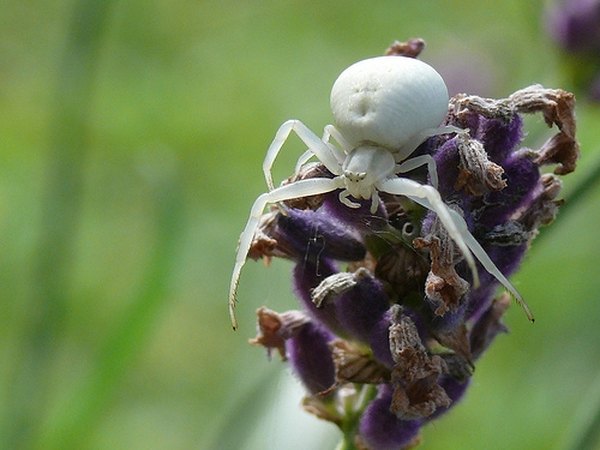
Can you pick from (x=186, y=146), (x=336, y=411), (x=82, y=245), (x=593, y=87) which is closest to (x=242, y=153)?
(x=186, y=146)

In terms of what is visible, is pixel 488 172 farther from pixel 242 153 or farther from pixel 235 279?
pixel 242 153

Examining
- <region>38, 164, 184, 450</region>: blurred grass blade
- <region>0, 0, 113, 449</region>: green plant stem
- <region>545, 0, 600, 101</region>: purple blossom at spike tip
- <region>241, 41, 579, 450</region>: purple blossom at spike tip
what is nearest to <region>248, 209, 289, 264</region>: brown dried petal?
<region>241, 41, 579, 450</region>: purple blossom at spike tip

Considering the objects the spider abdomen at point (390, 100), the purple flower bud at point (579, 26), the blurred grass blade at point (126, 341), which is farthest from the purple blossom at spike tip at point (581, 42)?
the spider abdomen at point (390, 100)

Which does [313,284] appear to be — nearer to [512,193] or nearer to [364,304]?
[364,304]

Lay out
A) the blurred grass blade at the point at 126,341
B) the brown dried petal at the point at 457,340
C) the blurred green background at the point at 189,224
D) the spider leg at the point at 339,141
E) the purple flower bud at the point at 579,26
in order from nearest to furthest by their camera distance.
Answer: the brown dried petal at the point at 457,340 < the spider leg at the point at 339,141 < the blurred grass blade at the point at 126,341 < the blurred green background at the point at 189,224 < the purple flower bud at the point at 579,26

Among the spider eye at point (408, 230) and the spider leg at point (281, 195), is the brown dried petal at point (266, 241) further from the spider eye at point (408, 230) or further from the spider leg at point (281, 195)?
the spider eye at point (408, 230)

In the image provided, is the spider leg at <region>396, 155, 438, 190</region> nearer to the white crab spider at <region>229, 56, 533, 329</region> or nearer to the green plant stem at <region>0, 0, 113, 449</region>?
the white crab spider at <region>229, 56, 533, 329</region>
